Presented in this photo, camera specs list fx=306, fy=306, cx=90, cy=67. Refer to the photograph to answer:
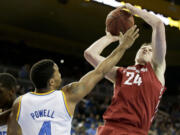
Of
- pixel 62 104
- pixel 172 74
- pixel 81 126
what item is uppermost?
pixel 62 104

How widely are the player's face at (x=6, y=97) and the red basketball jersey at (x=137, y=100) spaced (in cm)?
89

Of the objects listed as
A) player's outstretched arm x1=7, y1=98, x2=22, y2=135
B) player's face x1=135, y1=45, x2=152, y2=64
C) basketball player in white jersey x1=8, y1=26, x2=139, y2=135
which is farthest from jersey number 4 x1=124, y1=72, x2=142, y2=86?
player's outstretched arm x1=7, y1=98, x2=22, y2=135

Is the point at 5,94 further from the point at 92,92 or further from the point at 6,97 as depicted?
the point at 92,92

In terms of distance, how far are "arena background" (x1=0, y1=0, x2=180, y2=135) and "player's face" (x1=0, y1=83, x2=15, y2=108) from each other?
734 centimetres

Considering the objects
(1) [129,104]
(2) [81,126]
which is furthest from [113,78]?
(2) [81,126]

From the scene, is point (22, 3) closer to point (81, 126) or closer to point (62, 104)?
point (81, 126)

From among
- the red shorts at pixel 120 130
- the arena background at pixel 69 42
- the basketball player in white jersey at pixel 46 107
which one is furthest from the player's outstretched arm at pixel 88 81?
the arena background at pixel 69 42

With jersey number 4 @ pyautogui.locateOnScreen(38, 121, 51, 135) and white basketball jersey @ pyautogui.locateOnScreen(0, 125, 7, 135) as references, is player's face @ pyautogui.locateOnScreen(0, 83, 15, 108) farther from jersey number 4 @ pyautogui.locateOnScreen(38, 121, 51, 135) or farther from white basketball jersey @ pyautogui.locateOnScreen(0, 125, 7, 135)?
jersey number 4 @ pyautogui.locateOnScreen(38, 121, 51, 135)

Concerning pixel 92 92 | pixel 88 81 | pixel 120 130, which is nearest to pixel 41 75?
pixel 88 81

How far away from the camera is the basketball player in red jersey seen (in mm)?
2732

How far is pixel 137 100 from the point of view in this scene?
277cm

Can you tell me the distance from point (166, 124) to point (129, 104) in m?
10.00

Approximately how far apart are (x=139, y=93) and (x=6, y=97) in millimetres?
1167

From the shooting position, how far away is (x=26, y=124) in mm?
2223
